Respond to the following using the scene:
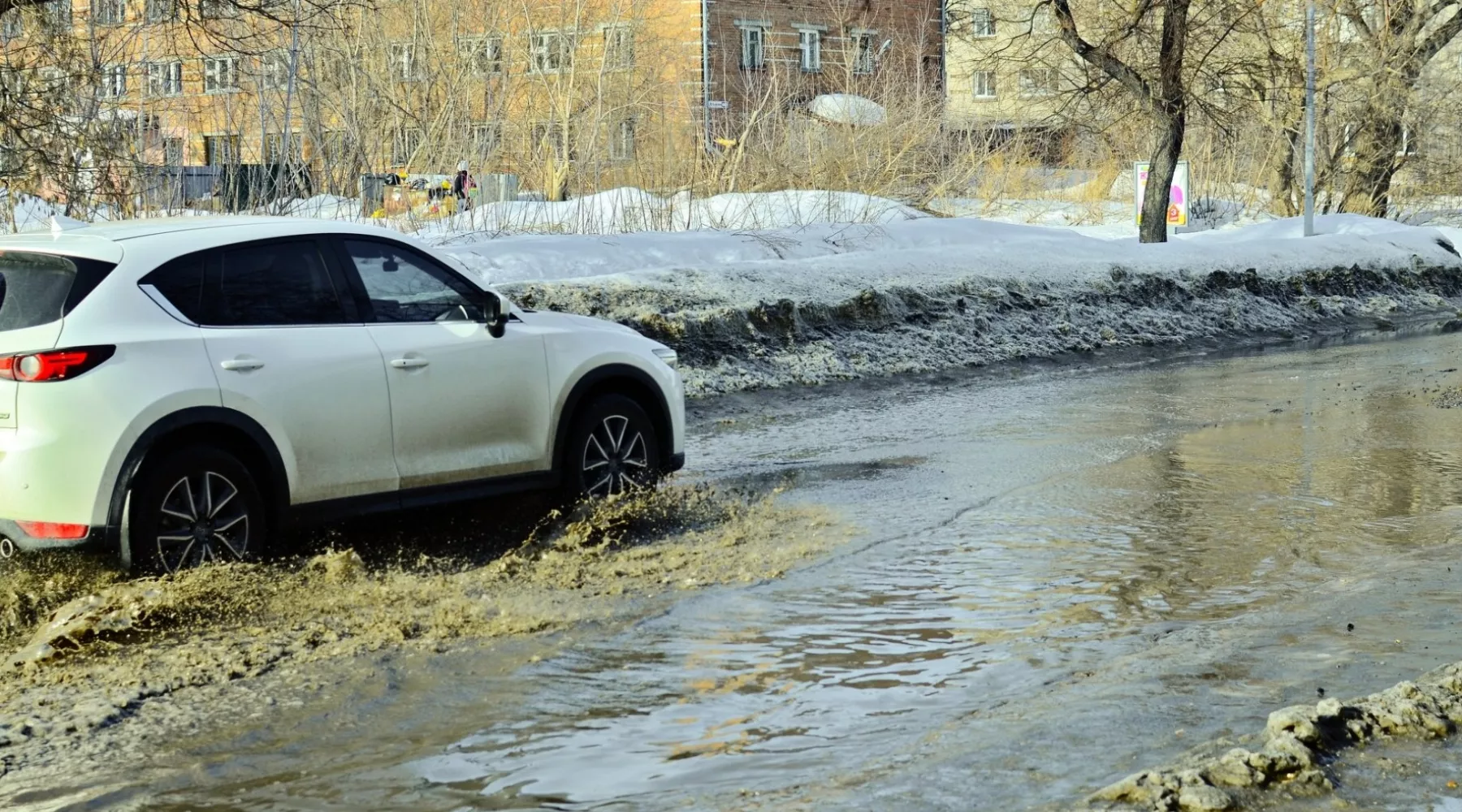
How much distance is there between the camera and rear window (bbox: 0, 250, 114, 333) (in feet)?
22.6

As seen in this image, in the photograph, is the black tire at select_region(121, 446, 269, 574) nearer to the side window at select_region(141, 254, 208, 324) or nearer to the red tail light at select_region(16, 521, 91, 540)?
→ the red tail light at select_region(16, 521, 91, 540)

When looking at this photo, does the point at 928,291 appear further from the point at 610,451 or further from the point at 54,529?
the point at 54,529

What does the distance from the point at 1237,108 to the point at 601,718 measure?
94.9 feet

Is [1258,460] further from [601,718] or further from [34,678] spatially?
[34,678]

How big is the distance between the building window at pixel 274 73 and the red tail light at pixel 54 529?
15.6m

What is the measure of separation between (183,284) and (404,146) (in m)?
16.5

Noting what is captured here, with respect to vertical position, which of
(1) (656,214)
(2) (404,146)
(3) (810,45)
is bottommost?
(1) (656,214)

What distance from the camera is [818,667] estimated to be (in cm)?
595

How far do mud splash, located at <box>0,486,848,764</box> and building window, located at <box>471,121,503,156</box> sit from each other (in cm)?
1430

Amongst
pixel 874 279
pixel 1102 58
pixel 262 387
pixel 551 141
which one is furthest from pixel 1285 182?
pixel 262 387

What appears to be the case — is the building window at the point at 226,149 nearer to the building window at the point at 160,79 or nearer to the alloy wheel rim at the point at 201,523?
the building window at the point at 160,79

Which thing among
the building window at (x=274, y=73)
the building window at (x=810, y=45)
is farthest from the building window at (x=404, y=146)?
the building window at (x=810, y=45)

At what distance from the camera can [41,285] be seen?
7020 millimetres

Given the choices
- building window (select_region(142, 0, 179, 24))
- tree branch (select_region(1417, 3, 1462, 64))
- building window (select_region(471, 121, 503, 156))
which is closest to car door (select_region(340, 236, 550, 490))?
building window (select_region(142, 0, 179, 24))
